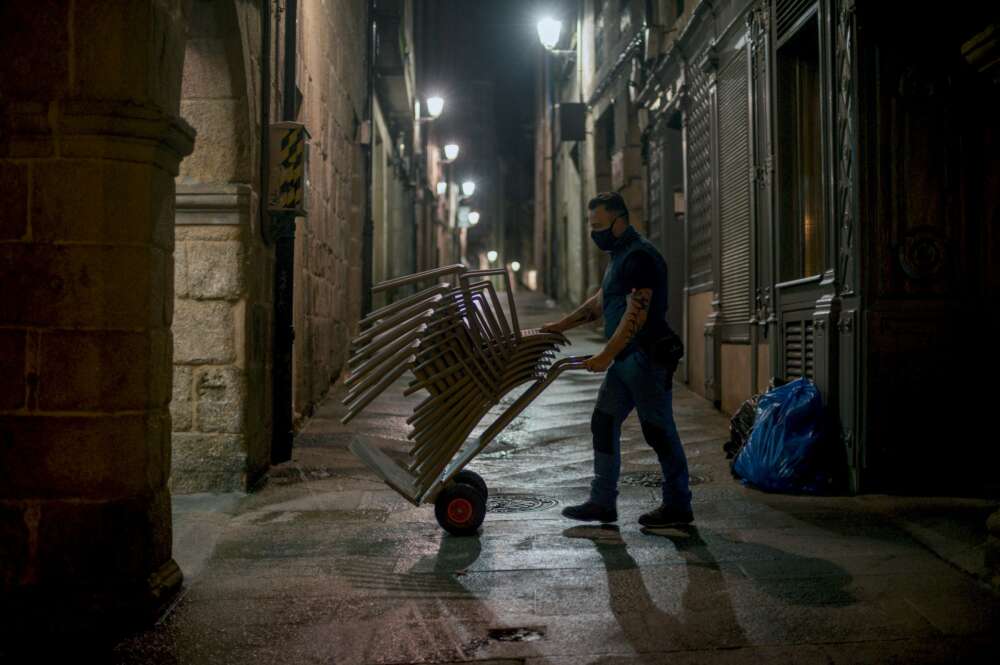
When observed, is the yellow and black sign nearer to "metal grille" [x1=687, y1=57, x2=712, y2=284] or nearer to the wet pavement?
the wet pavement

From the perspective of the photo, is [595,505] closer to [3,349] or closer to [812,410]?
[812,410]

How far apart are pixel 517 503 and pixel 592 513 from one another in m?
0.88

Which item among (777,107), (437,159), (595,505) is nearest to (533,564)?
(595,505)

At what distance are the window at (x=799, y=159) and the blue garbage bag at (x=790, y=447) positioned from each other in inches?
65.5

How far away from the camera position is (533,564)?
15.6 feet

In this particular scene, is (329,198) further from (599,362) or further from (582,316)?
(599,362)

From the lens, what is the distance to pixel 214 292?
6629 millimetres

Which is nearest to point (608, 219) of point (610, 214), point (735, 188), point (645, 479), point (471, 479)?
point (610, 214)

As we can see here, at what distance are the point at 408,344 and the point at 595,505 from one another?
1.56 metres

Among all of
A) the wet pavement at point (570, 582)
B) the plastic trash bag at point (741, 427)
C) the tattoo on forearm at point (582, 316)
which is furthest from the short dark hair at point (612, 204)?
the plastic trash bag at point (741, 427)

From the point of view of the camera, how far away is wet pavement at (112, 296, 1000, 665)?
363 centimetres

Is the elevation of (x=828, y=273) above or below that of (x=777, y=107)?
below

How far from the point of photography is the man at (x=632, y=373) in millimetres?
5422

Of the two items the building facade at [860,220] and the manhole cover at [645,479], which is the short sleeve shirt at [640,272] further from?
the manhole cover at [645,479]
